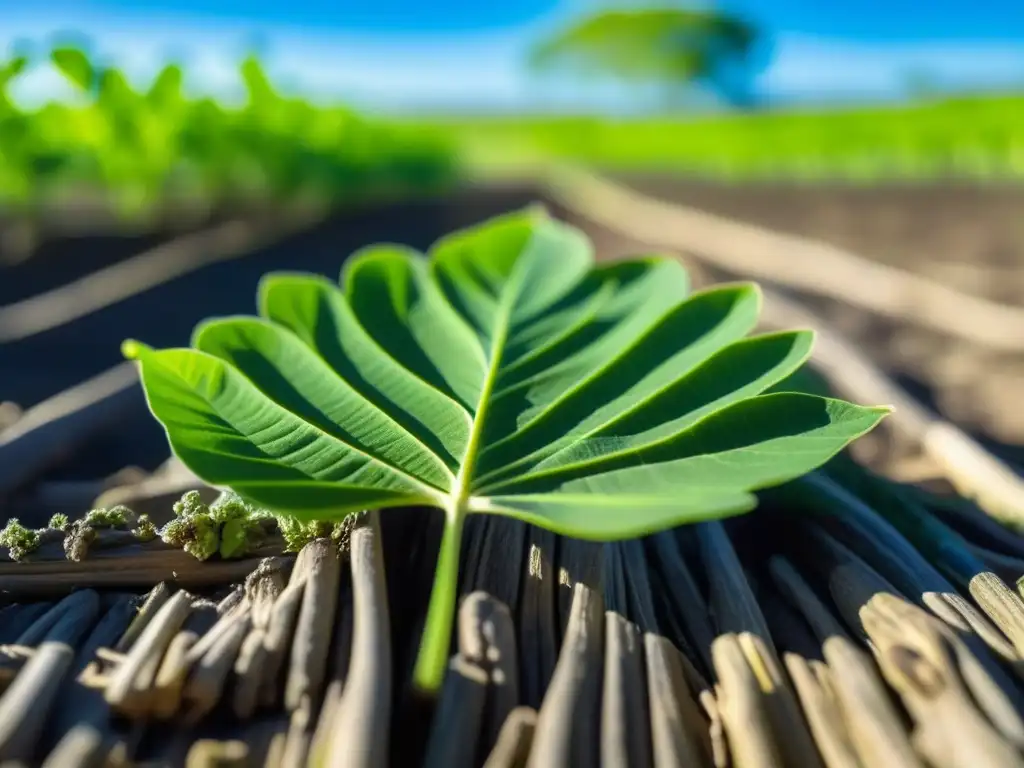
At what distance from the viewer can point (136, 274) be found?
2.27 m

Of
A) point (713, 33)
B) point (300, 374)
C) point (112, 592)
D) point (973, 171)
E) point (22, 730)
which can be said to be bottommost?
point (22, 730)

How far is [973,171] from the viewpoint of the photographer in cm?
511

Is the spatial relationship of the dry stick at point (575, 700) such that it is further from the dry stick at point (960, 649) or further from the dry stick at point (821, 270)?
the dry stick at point (821, 270)

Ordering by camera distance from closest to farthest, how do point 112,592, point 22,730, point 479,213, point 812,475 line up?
point 22,730
point 112,592
point 812,475
point 479,213

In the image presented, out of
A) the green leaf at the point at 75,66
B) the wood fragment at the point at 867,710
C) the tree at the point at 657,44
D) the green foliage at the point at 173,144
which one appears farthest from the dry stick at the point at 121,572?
Result: the tree at the point at 657,44

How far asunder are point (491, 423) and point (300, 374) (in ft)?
0.47

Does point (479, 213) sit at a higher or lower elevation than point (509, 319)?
higher

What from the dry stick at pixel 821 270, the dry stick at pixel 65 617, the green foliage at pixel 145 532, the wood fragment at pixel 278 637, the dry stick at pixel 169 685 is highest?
the dry stick at pixel 821 270

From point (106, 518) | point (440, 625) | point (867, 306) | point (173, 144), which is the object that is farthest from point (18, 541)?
point (173, 144)

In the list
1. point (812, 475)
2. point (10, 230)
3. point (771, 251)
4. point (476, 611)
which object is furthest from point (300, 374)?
point (10, 230)

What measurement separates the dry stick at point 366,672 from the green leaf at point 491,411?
3 cm

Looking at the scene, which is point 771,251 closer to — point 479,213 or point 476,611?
point 479,213

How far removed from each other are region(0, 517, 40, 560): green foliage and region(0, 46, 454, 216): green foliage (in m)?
1.34

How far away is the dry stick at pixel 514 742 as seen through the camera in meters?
0.41
